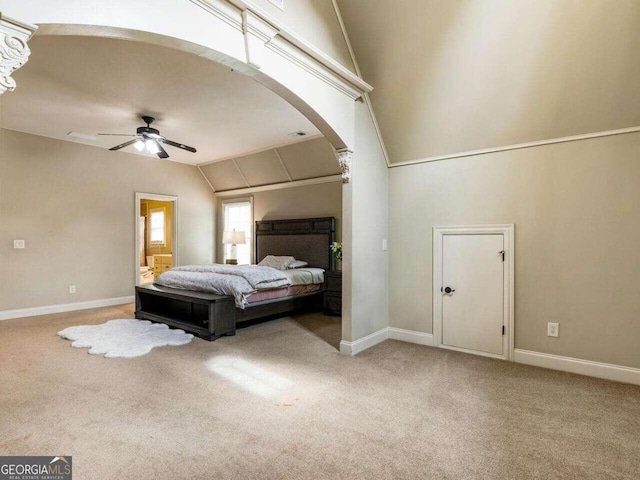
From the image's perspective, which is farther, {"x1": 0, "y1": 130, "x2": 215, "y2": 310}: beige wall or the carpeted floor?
{"x1": 0, "y1": 130, "x2": 215, "y2": 310}: beige wall

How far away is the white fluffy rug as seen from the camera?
12.2ft

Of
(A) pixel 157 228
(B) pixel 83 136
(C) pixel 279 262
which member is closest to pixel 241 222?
(C) pixel 279 262

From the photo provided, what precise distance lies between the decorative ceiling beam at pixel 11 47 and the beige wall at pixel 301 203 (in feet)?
16.0

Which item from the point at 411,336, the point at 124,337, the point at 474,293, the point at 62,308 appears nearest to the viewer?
the point at 474,293

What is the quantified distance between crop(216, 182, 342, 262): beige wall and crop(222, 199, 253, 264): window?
23 centimetres

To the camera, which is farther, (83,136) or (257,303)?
(83,136)

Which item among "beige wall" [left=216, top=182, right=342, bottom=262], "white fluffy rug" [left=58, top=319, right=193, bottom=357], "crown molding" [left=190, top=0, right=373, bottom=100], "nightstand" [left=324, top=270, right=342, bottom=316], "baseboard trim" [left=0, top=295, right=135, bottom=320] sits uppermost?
"crown molding" [left=190, top=0, right=373, bottom=100]

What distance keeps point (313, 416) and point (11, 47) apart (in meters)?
2.55

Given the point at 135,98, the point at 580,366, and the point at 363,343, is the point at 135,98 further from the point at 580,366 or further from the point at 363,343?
the point at 580,366

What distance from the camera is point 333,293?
5340 mm

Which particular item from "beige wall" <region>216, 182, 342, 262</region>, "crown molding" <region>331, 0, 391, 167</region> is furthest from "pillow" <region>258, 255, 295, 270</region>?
"crown molding" <region>331, 0, 391, 167</region>

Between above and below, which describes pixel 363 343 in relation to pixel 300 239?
below

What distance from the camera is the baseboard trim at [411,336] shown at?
3930 mm

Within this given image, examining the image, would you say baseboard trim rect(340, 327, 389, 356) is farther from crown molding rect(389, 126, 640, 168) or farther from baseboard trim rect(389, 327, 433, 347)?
crown molding rect(389, 126, 640, 168)
